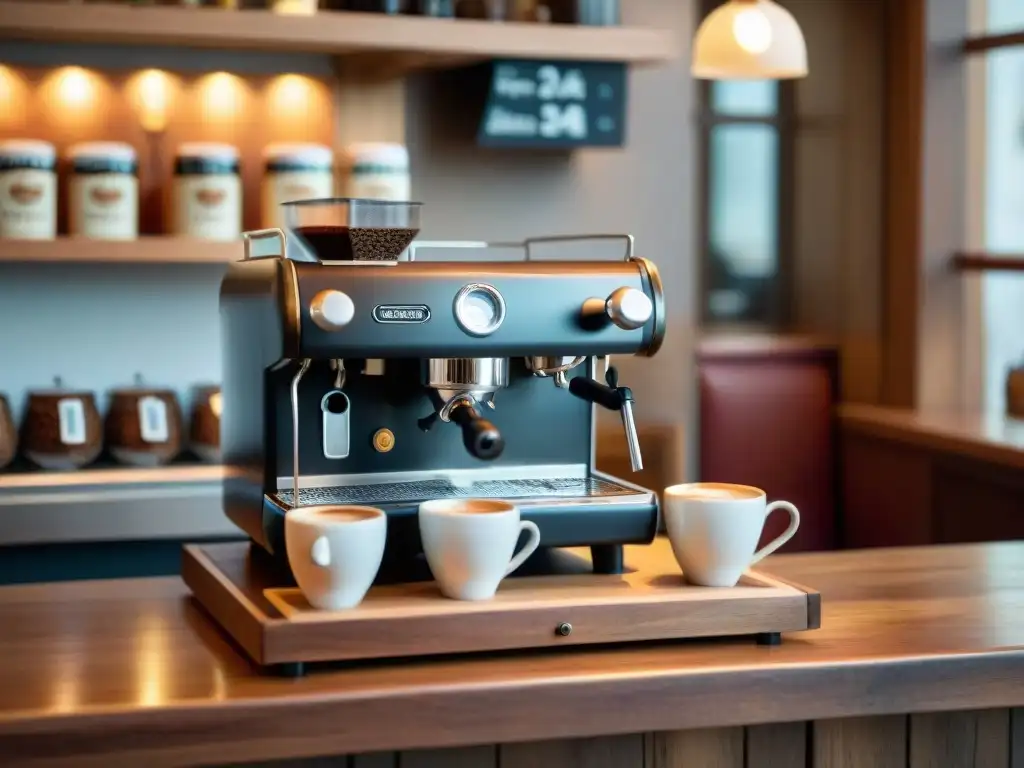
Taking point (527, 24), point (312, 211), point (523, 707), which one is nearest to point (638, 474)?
point (527, 24)

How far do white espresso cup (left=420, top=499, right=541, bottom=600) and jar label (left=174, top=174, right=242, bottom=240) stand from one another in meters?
1.42

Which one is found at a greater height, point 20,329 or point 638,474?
point 20,329

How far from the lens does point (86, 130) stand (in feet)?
8.86

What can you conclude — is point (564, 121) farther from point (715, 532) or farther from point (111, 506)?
point (715, 532)

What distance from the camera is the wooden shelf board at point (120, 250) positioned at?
8.11ft

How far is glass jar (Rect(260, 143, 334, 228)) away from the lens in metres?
2.62

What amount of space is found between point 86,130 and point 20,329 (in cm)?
40

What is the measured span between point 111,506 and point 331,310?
1.32 metres

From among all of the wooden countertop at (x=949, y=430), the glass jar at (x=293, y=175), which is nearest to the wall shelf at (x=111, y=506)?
the glass jar at (x=293, y=175)

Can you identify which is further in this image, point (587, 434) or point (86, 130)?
point (86, 130)

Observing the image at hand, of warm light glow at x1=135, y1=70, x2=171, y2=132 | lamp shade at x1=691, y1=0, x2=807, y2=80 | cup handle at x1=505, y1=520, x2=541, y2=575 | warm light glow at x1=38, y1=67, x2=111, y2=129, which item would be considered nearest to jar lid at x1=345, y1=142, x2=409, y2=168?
warm light glow at x1=135, y1=70, x2=171, y2=132

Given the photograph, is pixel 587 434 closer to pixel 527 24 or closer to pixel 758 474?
pixel 527 24

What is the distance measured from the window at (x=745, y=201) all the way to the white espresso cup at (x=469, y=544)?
2.71 meters

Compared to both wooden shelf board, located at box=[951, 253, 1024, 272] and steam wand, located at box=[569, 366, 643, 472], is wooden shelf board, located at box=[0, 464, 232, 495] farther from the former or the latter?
wooden shelf board, located at box=[951, 253, 1024, 272]
